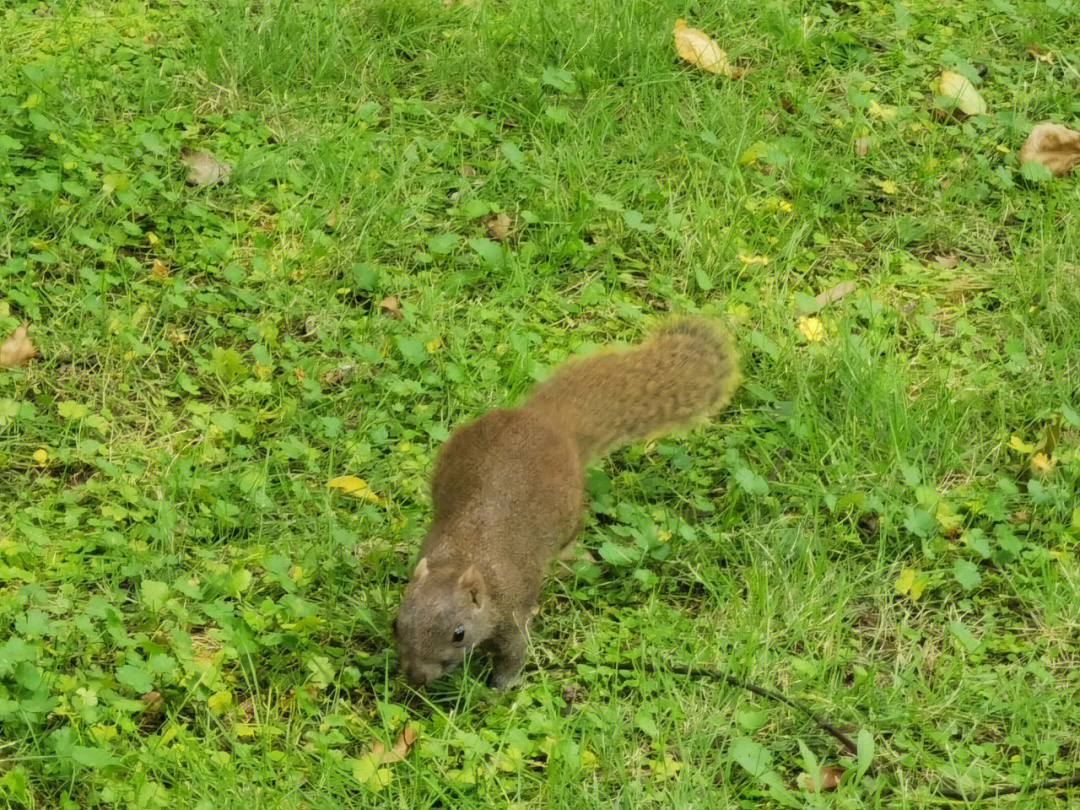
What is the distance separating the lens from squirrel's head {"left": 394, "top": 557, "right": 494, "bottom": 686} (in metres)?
3.07

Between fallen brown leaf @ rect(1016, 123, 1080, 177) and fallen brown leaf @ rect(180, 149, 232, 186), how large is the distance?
8.85ft

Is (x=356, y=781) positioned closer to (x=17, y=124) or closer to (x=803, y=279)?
(x=803, y=279)

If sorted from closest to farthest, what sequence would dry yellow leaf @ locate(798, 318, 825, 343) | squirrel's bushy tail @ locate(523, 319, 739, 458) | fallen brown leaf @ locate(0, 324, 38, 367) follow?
squirrel's bushy tail @ locate(523, 319, 739, 458), fallen brown leaf @ locate(0, 324, 38, 367), dry yellow leaf @ locate(798, 318, 825, 343)

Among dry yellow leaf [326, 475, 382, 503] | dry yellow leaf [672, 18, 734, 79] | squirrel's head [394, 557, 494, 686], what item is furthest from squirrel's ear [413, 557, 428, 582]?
dry yellow leaf [672, 18, 734, 79]

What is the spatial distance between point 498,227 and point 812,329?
42.6 inches

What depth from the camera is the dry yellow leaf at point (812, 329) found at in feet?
13.6

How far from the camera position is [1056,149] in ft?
15.7

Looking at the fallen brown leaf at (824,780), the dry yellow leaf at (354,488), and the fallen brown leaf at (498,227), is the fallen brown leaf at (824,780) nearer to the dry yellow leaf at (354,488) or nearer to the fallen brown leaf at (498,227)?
the dry yellow leaf at (354,488)

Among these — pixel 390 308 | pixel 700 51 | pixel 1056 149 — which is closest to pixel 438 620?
pixel 390 308

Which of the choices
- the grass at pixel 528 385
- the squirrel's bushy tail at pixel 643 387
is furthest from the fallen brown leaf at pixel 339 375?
the squirrel's bushy tail at pixel 643 387

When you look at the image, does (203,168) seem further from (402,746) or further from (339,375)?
(402,746)

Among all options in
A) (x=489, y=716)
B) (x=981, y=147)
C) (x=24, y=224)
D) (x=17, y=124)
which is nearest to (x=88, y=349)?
(x=24, y=224)

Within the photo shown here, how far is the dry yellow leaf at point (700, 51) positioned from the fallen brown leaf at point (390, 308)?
4.94 feet

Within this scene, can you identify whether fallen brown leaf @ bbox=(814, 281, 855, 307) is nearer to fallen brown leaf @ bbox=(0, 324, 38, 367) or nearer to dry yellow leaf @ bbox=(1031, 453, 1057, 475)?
dry yellow leaf @ bbox=(1031, 453, 1057, 475)
